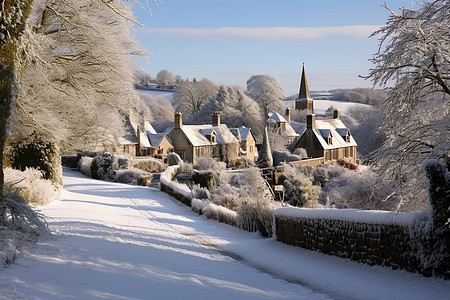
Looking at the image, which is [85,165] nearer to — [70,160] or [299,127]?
[70,160]

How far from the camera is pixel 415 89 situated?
31.0 feet

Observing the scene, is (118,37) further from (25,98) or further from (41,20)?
(25,98)

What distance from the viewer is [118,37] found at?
15.9 m

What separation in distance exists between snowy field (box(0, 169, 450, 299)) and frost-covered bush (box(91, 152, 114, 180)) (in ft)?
65.1

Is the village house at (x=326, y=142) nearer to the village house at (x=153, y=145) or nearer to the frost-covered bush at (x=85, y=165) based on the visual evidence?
the village house at (x=153, y=145)

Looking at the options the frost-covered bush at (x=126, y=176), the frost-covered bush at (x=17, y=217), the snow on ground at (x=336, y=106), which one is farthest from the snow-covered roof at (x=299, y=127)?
the frost-covered bush at (x=17, y=217)

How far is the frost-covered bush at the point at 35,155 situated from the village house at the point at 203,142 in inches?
1268

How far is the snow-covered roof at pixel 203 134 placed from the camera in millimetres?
50344

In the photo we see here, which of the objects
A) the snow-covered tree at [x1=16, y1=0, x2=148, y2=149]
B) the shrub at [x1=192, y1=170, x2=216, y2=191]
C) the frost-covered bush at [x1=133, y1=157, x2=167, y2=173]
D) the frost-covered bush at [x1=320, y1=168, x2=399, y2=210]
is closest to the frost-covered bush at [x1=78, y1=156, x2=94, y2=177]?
the frost-covered bush at [x1=133, y1=157, x2=167, y2=173]

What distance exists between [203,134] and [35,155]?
3659 cm

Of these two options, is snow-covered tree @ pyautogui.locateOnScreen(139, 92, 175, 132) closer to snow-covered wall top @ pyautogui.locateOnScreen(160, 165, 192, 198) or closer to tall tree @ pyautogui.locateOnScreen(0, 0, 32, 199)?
snow-covered wall top @ pyautogui.locateOnScreen(160, 165, 192, 198)

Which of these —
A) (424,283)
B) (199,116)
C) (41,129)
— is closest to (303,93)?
(199,116)

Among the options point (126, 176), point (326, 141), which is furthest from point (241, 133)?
point (126, 176)

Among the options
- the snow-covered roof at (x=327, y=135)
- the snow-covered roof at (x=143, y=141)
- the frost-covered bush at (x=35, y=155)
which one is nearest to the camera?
the frost-covered bush at (x=35, y=155)
